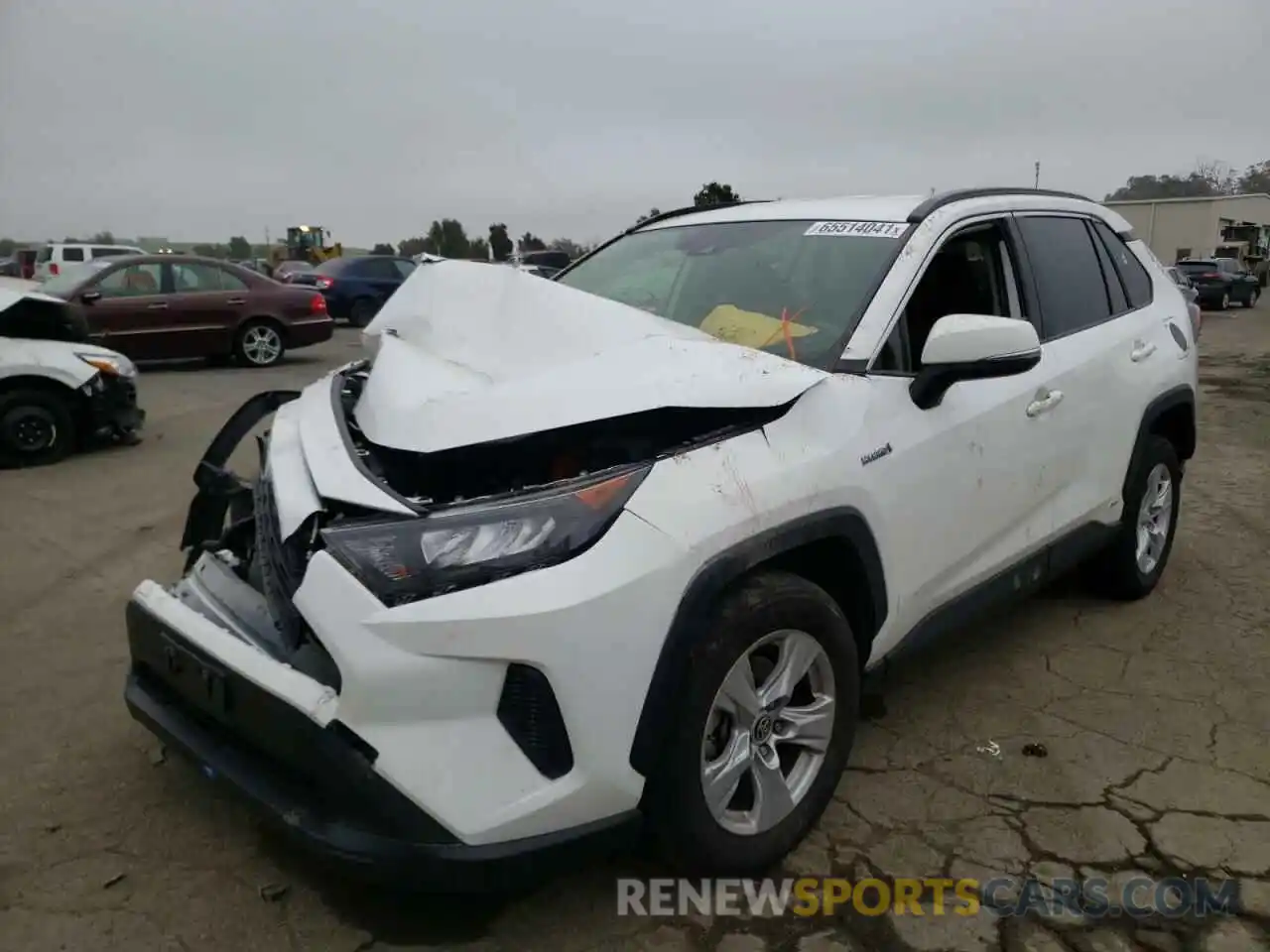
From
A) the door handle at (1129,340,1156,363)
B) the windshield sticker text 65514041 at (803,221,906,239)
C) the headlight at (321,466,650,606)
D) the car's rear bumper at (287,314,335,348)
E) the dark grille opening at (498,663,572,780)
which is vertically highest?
the windshield sticker text 65514041 at (803,221,906,239)

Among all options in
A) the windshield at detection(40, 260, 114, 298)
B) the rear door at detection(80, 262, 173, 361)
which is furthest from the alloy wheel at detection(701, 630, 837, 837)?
the windshield at detection(40, 260, 114, 298)

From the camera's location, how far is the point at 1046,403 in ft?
11.2

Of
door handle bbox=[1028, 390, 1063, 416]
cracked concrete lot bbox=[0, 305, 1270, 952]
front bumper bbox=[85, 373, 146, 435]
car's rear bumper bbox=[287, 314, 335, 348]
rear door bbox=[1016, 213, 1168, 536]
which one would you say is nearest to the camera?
cracked concrete lot bbox=[0, 305, 1270, 952]

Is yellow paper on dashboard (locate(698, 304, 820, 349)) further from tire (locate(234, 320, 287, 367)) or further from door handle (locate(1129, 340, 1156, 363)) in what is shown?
tire (locate(234, 320, 287, 367))

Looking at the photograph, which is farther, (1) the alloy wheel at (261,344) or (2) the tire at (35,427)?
(1) the alloy wheel at (261,344)

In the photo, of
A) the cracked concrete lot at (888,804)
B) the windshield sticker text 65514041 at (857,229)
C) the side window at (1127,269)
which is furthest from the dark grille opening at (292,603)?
the side window at (1127,269)

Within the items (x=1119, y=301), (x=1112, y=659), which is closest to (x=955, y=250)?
(x=1119, y=301)

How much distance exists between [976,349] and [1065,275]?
4.87 ft

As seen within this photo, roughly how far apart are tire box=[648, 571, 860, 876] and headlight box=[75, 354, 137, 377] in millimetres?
6780

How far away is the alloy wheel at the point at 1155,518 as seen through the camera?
4.40 m

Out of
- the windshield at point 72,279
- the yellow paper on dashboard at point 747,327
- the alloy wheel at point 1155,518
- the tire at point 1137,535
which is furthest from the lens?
the windshield at point 72,279

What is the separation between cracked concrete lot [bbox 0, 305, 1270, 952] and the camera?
2.36 metres

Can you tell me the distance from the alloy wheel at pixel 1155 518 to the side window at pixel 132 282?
11.6m

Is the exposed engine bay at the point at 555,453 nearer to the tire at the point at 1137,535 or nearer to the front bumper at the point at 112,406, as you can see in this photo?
the tire at the point at 1137,535
